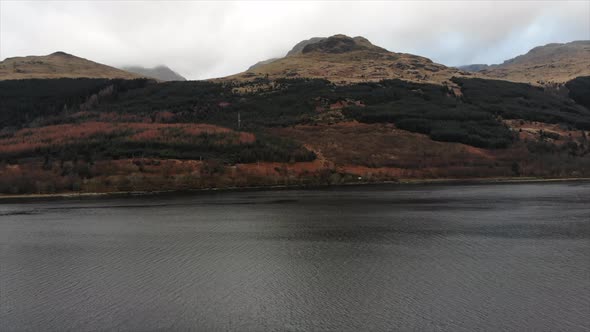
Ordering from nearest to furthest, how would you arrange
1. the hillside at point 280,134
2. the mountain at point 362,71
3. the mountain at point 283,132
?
1. the hillside at point 280,134
2. the mountain at point 283,132
3. the mountain at point 362,71

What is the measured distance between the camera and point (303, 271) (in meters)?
23.0

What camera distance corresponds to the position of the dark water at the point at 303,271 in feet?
54.5

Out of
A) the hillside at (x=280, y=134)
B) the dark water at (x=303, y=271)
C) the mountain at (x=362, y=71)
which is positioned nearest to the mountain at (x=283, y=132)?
the hillside at (x=280, y=134)

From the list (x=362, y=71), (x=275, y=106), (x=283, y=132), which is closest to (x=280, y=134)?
(x=283, y=132)

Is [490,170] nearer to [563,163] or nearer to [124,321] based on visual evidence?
[563,163]

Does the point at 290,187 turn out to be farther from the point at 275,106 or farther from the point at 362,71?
the point at 362,71

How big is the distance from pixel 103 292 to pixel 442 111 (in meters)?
111

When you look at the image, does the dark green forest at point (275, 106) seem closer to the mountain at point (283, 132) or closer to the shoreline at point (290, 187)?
the mountain at point (283, 132)

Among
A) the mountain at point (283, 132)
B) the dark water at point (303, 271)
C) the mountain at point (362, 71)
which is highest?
the mountain at point (362, 71)

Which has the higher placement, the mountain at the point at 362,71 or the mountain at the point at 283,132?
the mountain at the point at 362,71

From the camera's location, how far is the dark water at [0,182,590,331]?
16609 millimetres

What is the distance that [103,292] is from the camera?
20297 mm

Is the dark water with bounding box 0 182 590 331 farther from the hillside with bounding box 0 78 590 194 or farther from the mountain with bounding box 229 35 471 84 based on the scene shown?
the mountain with bounding box 229 35 471 84

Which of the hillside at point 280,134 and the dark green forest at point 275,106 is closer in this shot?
the hillside at point 280,134
